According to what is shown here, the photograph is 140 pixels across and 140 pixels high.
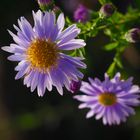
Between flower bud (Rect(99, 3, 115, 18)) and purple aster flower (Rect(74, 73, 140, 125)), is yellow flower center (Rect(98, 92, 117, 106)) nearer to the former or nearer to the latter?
purple aster flower (Rect(74, 73, 140, 125))

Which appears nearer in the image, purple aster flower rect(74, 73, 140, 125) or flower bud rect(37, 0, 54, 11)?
flower bud rect(37, 0, 54, 11)

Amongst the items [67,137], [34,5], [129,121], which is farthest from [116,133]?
[34,5]

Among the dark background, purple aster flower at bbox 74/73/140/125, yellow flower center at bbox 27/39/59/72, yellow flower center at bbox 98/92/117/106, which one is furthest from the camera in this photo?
the dark background

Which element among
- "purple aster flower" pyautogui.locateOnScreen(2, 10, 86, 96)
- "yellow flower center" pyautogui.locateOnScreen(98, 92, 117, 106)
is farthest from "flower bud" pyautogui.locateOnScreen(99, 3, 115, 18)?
"yellow flower center" pyautogui.locateOnScreen(98, 92, 117, 106)

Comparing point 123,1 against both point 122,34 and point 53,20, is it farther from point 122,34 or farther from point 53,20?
point 53,20

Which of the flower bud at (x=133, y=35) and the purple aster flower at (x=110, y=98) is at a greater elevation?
the flower bud at (x=133, y=35)

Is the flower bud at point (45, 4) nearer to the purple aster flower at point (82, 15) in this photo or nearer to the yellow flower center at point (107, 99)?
the purple aster flower at point (82, 15)

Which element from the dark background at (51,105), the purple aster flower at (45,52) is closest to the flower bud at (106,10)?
the purple aster flower at (45,52)
